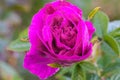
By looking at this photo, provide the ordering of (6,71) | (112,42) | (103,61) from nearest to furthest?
(112,42) < (103,61) < (6,71)

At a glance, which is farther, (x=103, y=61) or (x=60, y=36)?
(x=103, y=61)

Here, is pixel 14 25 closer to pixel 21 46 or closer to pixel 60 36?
pixel 21 46

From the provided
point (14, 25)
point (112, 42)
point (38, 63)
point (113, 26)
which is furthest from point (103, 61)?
point (14, 25)

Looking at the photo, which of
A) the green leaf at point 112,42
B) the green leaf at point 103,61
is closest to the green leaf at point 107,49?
the green leaf at point 112,42

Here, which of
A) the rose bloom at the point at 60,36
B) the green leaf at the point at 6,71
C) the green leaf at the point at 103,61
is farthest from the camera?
the green leaf at the point at 6,71

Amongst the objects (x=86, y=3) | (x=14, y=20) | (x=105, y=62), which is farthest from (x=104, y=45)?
(x=86, y=3)

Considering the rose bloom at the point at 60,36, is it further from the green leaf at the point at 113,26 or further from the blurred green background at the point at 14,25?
the blurred green background at the point at 14,25
